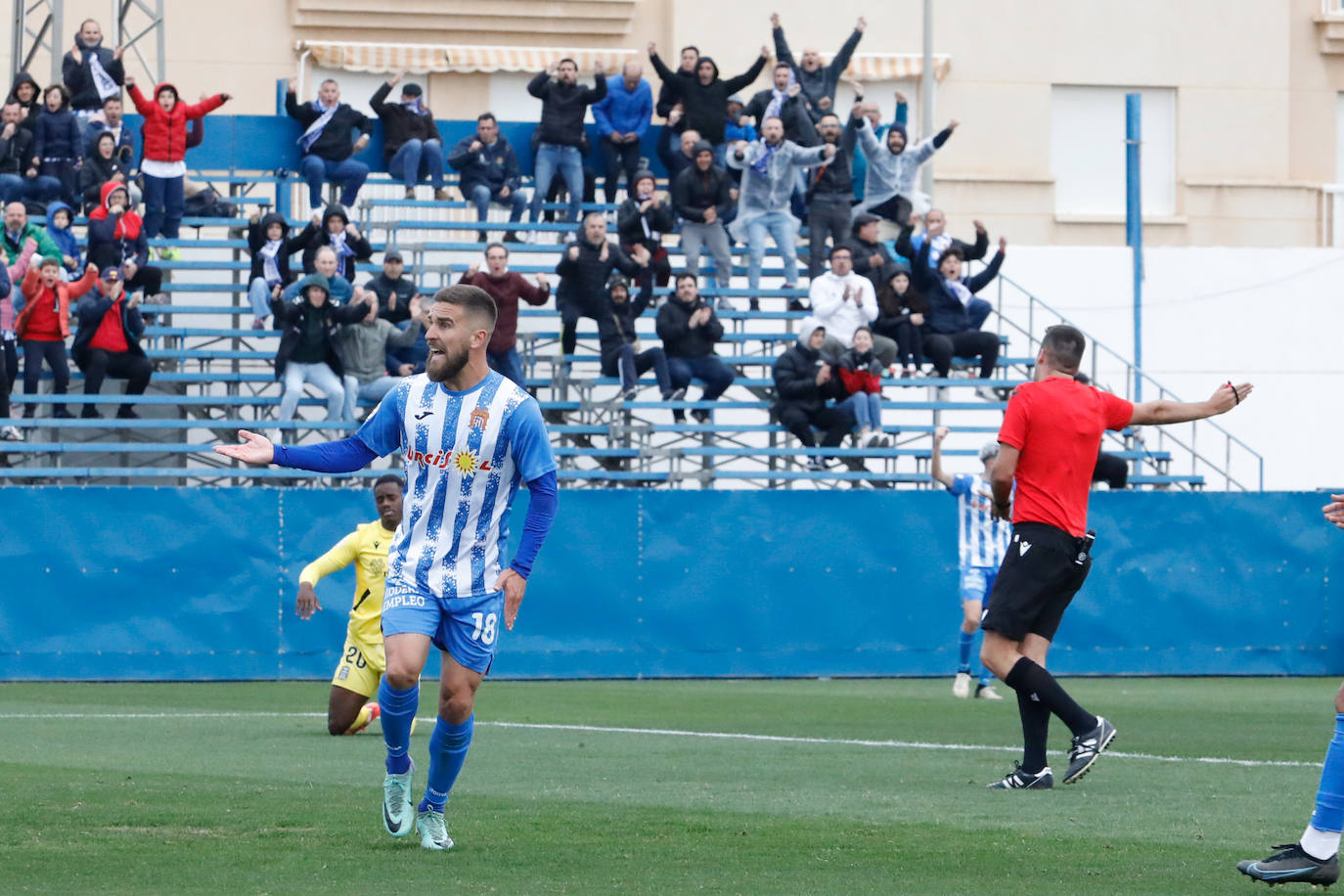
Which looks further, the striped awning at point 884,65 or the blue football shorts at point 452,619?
the striped awning at point 884,65

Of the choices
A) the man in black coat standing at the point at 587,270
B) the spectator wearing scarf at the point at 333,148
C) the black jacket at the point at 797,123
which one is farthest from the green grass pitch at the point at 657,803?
the black jacket at the point at 797,123

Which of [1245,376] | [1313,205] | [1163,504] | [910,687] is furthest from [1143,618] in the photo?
[1313,205]

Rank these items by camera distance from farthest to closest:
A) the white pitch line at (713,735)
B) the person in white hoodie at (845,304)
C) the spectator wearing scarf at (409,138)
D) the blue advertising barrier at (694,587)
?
the spectator wearing scarf at (409,138), the person in white hoodie at (845,304), the blue advertising barrier at (694,587), the white pitch line at (713,735)

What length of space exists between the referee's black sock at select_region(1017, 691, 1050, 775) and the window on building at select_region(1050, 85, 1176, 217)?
2563 centimetres

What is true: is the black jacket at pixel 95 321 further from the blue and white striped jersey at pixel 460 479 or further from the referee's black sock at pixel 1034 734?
the blue and white striped jersey at pixel 460 479

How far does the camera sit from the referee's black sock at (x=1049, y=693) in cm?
981

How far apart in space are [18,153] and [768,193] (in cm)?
856

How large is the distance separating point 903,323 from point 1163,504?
4138mm

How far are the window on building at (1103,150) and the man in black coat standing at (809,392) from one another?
13727 mm

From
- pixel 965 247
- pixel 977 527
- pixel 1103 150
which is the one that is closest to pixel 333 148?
pixel 965 247

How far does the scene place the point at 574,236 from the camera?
76.7 ft

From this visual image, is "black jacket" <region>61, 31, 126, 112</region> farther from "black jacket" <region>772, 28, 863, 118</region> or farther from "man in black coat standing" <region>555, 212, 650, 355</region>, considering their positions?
"black jacket" <region>772, 28, 863, 118</region>

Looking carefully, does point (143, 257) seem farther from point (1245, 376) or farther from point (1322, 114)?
point (1322, 114)

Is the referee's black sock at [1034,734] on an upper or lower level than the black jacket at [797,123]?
lower
